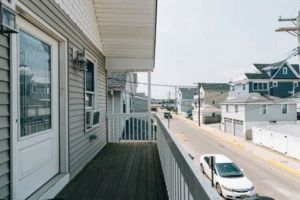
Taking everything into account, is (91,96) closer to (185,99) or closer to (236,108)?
(236,108)

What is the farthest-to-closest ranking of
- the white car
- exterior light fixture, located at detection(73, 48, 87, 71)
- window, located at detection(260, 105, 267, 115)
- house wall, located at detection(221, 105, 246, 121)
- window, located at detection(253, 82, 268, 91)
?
window, located at detection(253, 82, 268, 91) → house wall, located at detection(221, 105, 246, 121) → window, located at detection(260, 105, 267, 115) → the white car → exterior light fixture, located at detection(73, 48, 87, 71)

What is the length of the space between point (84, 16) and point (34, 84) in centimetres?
271

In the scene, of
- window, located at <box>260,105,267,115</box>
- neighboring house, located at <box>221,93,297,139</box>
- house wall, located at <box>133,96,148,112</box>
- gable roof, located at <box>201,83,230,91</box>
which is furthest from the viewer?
gable roof, located at <box>201,83,230,91</box>

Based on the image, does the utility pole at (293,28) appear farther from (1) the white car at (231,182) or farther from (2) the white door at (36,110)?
(2) the white door at (36,110)

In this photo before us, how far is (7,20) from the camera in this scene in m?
2.29

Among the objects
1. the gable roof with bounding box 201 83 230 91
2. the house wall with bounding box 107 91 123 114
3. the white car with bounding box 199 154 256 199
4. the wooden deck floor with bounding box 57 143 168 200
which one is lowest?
the white car with bounding box 199 154 256 199

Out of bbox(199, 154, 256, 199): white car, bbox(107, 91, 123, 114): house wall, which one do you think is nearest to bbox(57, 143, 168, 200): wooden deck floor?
bbox(199, 154, 256, 199): white car

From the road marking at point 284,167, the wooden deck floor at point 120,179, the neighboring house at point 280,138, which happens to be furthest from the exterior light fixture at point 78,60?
the neighboring house at point 280,138

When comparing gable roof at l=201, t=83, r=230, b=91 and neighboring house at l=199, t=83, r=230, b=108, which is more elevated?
gable roof at l=201, t=83, r=230, b=91

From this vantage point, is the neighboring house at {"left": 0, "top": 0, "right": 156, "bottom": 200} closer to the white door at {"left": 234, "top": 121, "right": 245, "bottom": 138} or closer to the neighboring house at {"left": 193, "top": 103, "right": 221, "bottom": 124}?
the white door at {"left": 234, "top": 121, "right": 245, "bottom": 138}

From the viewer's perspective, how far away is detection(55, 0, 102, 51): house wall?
14.8 ft

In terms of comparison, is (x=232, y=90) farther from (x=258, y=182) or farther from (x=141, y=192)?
(x=141, y=192)

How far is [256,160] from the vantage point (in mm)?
16688

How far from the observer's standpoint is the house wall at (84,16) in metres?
4.52
